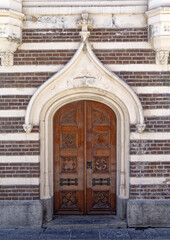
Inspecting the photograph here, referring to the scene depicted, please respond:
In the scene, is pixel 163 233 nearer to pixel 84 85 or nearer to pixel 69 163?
pixel 69 163

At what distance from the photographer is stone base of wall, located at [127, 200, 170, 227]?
18.1ft

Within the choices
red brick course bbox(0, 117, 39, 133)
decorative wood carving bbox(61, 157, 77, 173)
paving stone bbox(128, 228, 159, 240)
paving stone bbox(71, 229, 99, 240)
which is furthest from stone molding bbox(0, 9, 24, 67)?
paving stone bbox(128, 228, 159, 240)

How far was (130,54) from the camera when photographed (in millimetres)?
5516

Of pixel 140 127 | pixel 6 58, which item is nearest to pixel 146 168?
pixel 140 127

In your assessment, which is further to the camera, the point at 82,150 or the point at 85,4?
the point at 82,150

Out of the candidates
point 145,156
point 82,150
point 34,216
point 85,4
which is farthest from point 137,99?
point 34,216

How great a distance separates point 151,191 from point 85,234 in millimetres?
1533

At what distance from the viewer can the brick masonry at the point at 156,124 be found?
18.1ft

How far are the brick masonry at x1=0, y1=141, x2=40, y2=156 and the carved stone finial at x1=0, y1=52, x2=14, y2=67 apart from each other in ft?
5.06

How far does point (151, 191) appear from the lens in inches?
219

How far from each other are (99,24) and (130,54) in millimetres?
854

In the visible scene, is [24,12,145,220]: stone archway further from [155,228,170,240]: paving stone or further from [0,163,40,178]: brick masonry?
[155,228,170,240]: paving stone

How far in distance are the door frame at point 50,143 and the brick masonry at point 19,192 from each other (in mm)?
163

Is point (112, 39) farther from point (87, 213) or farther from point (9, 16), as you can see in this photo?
point (87, 213)
